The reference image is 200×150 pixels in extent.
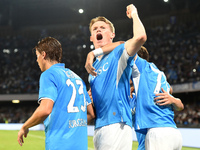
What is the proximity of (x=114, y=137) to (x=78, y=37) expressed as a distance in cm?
3259

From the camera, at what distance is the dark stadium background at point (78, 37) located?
914 inches

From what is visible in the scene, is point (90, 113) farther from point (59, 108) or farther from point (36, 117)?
point (36, 117)

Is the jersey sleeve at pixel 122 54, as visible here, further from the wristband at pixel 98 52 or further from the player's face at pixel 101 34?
the player's face at pixel 101 34

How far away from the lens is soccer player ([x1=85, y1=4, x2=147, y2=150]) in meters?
2.64

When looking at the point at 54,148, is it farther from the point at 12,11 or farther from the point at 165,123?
the point at 12,11

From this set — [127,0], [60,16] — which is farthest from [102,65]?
[60,16]

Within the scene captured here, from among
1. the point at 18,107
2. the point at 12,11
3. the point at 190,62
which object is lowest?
the point at 18,107

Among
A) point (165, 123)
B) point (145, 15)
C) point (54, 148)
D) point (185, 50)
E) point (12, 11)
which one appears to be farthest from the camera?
point (12, 11)

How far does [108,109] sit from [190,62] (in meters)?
20.3

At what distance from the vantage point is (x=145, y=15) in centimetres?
3166

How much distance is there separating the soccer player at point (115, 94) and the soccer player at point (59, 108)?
16 cm

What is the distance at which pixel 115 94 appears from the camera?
272 cm

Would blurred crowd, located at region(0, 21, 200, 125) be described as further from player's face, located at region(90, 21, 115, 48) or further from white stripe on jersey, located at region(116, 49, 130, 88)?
white stripe on jersey, located at region(116, 49, 130, 88)

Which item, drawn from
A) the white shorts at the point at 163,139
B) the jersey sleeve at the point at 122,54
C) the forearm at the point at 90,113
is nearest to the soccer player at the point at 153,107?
the white shorts at the point at 163,139
